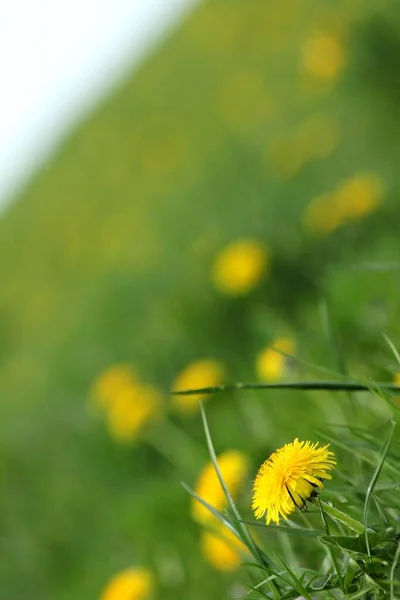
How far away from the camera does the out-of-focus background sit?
5.70 feet

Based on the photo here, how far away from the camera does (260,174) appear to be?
3.84m

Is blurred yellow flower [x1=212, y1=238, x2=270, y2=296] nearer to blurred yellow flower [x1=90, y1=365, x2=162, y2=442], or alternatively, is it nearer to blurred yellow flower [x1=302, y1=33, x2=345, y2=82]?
blurred yellow flower [x1=90, y1=365, x2=162, y2=442]

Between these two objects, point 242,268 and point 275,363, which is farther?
point 242,268

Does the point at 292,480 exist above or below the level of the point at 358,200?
above

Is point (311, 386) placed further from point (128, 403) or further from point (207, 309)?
point (207, 309)

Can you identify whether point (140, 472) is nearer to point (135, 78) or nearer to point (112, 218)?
point (112, 218)

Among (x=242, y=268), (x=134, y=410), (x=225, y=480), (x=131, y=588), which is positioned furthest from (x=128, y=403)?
(x=225, y=480)

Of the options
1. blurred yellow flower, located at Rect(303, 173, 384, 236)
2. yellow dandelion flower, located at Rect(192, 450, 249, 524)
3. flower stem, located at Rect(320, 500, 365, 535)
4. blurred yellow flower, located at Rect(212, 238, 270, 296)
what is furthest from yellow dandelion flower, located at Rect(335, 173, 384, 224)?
flower stem, located at Rect(320, 500, 365, 535)

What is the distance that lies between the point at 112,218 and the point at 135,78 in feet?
6.97

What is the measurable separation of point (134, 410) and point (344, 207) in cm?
80

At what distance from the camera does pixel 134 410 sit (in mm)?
2221

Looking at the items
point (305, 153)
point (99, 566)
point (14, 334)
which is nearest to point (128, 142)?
point (14, 334)

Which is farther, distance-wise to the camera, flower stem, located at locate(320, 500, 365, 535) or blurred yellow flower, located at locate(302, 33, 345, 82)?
blurred yellow flower, located at locate(302, 33, 345, 82)

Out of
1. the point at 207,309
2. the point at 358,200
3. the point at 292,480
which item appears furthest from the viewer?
the point at 207,309
